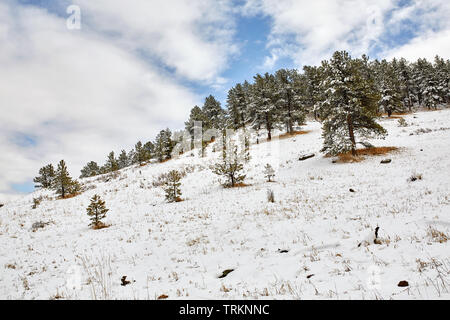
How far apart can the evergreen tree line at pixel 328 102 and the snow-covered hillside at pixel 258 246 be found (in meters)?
7.87

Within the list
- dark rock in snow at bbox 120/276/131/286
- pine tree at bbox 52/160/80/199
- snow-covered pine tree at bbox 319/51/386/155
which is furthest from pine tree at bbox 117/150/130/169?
dark rock in snow at bbox 120/276/131/286

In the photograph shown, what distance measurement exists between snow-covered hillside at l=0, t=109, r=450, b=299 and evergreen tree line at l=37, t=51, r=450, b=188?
310 inches

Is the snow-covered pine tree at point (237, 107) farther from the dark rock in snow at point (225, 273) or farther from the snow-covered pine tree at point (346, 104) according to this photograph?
the dark rock in snow at point (225, 273)

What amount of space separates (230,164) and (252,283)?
47.6 ft

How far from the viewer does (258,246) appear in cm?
720

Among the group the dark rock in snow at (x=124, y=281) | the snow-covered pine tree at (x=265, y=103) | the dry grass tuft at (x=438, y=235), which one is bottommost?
the dark rock in snow at (x=124, y=281)

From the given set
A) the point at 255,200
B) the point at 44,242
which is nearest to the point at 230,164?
the point at 255,200

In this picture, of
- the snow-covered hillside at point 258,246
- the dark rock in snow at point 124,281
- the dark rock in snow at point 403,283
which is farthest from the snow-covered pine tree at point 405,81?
the dark rock in snow at point 124,281

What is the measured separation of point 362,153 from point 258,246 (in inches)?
847

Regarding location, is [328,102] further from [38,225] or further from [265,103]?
[38,225]

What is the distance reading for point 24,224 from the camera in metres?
14.4

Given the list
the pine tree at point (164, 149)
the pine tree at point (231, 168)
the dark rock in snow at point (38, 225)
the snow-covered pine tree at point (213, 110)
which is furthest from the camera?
the snow-covered pine tree at point (213, 110)

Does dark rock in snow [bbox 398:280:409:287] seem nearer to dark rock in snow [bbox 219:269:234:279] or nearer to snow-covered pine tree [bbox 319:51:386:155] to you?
dark rock in snow [bbox 219:269:234:279]

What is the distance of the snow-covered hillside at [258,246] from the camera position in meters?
4.41
